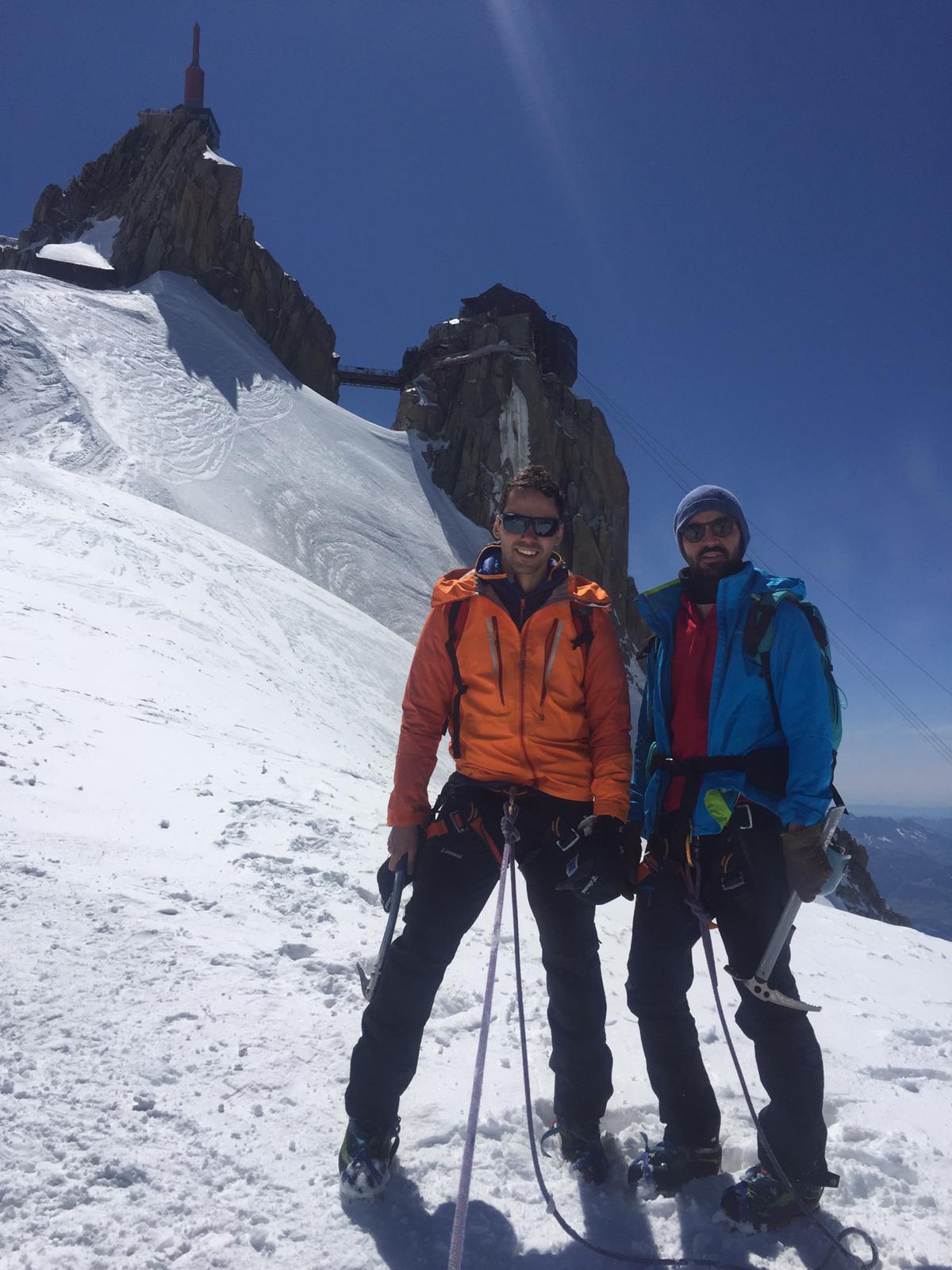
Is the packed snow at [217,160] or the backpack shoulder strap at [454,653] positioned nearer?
the backpack shoulder strap at [454,653]

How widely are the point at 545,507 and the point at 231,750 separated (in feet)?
14.9

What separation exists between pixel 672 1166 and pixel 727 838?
47.9 inches

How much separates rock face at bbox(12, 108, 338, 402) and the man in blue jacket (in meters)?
49.2

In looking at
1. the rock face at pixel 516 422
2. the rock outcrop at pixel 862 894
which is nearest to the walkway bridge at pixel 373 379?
the rock face at pixel 516 422

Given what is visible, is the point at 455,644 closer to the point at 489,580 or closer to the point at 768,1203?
the point at 489,580

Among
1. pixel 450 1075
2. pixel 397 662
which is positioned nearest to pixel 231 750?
pixel 450 1075

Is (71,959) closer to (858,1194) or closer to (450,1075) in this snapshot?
(450,1075)

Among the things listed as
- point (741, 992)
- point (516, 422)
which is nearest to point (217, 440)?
point (516, 422)

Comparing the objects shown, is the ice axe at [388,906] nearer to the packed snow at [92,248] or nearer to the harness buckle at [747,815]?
the harness buckle at [747,815]

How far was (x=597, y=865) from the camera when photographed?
268 cm

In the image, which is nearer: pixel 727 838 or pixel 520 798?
pixel 727 838

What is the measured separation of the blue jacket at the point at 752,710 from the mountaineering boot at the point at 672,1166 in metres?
1.17

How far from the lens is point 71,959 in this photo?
311 cm

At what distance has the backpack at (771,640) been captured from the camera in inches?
106
